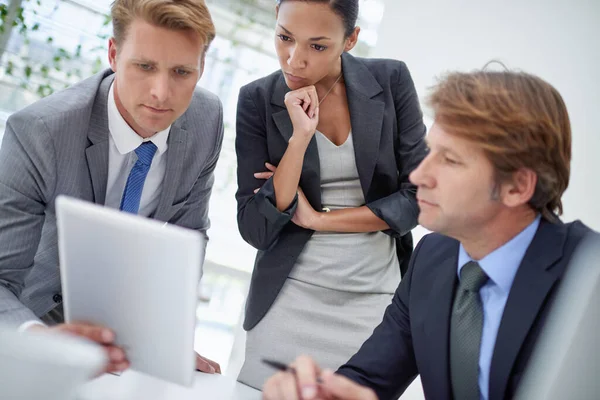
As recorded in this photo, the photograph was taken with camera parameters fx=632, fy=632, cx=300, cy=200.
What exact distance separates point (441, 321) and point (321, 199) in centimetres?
87

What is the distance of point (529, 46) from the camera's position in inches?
148

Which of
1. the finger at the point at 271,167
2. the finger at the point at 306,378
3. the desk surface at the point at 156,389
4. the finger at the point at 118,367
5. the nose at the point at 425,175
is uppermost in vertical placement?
the nose at the point at 425,175

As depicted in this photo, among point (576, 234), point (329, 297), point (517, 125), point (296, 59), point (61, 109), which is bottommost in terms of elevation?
point (329, 297)

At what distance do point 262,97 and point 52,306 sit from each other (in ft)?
3.50

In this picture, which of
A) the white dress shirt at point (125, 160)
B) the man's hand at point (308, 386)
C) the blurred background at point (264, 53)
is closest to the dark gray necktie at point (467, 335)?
the man's hand at point (308, 386)

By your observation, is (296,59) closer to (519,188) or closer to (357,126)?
(357,126)

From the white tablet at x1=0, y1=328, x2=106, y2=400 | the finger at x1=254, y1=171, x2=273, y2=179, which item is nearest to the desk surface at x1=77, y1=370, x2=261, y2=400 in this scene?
the white tablet at x1=0, y1=328, x2=106, y2=400

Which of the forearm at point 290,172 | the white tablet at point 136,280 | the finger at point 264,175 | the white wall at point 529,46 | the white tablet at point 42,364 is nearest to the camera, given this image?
the white tablet at point 42,364

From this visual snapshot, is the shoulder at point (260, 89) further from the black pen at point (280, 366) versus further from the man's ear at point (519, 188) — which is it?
the black pen at point (280, 366)

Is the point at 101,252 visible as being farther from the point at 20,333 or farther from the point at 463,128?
the point at 463,128

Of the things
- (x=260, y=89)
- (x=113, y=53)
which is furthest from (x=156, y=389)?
(x=260, y=89)

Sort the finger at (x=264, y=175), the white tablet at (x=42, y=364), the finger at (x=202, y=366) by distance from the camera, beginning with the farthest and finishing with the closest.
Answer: the finger at (x=264, y=175)
the finger at (x=202, y=366)
the white tablet at (x=42, y=364)

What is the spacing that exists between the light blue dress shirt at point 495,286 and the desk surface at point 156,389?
552mm

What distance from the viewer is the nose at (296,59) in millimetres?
2189
